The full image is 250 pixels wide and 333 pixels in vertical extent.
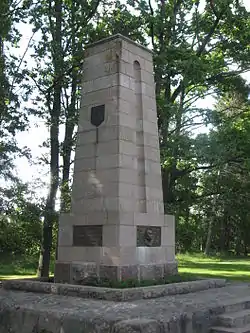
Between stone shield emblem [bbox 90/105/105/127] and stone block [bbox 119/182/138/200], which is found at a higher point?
stone shield emblem [bbox 90/105/105/127]

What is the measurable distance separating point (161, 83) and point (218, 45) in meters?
3.72

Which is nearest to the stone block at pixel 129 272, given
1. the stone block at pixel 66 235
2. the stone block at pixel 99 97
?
the stone block at pixel 66 235

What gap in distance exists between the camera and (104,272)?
23.1ft

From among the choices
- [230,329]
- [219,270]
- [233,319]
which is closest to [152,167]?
[233,319]

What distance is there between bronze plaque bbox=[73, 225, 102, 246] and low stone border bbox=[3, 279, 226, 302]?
2.88 feet

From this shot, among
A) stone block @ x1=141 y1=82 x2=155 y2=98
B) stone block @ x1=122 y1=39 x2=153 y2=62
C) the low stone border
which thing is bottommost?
the low stone border

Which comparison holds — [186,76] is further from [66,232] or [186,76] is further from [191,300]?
[191,300]

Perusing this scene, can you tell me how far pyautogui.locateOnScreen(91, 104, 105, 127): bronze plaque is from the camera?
7.88 metres

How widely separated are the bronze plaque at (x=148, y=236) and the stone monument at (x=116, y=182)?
0.06ft

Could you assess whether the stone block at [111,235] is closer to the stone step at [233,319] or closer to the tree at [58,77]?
the stone step at [233,319]

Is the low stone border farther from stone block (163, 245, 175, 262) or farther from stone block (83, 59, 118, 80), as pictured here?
stone block (83, 59, 118, 80)

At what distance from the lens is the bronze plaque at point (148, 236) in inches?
295

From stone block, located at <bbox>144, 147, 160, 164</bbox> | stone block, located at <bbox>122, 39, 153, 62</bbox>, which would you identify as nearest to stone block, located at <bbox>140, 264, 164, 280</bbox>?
stone block, located at <bbox>144, 147, 160, 164</bbox>

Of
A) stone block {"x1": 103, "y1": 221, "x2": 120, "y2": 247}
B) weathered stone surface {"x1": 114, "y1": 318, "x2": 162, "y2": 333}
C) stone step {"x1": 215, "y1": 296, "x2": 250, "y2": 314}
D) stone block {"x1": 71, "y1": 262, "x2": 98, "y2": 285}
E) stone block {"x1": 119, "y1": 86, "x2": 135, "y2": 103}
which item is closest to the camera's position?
weathered stone surface {"x1": 114, "y1": 318, "x2": 162, "y2": 333}
